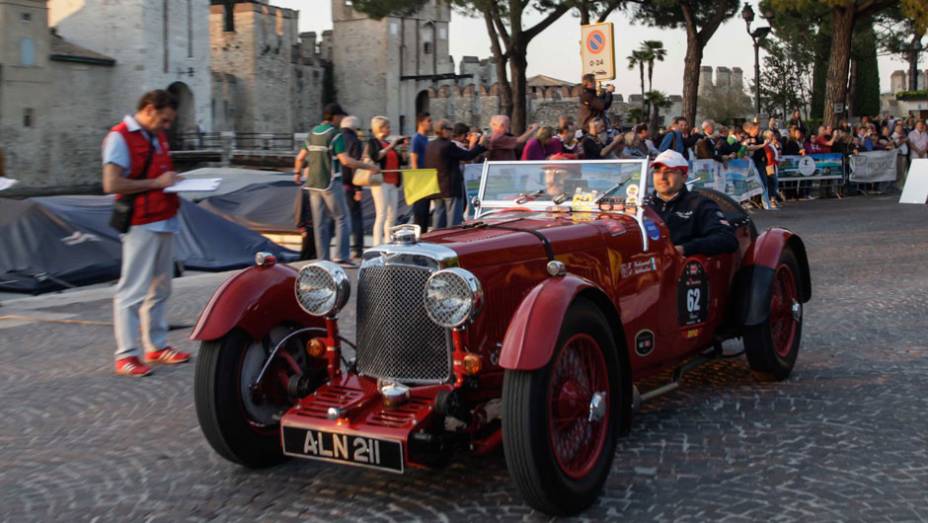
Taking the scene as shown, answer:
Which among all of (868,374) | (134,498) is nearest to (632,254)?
(868,374)

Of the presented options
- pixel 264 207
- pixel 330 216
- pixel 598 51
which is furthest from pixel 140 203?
pixel 598 51

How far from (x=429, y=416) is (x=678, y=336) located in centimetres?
203

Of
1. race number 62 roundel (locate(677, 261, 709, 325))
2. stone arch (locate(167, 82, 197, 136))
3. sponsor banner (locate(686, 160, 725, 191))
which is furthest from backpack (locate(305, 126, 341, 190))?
stone arch (locate(167, 82, 197, 136))

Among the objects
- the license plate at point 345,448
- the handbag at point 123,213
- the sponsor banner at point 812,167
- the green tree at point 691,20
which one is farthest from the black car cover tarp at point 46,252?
the green tree at point 691,20

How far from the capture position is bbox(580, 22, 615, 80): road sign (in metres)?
16.6

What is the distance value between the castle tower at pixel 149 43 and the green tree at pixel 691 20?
28.5 meters

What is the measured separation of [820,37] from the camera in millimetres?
52719

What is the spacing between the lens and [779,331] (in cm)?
687

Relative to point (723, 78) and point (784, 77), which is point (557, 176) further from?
point (723, 78)

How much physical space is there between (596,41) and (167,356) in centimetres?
1078

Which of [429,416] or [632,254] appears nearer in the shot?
[429,416]

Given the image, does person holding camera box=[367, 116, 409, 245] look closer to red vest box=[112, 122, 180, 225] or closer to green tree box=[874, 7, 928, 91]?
red vest box=[112, 122, 180, 225]

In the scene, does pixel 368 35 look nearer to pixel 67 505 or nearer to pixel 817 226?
pixel 817 226

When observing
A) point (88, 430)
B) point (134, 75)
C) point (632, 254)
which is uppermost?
point (134, 75)
